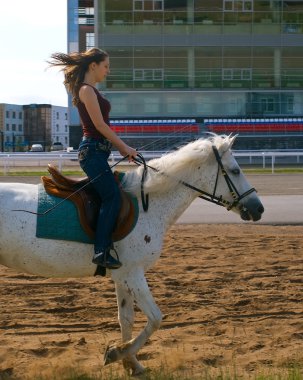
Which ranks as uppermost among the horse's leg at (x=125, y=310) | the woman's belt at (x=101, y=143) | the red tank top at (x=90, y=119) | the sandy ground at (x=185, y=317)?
the red tank top at (x=90, y=119)

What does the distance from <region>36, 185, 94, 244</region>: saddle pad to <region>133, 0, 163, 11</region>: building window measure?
49998mm

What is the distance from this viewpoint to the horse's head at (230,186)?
A: 7.21 meters

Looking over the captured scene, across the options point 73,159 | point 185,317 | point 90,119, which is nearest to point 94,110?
point 90,119

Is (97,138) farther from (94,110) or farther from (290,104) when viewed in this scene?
(290,104)

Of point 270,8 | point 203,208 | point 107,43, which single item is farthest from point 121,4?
point 203,208

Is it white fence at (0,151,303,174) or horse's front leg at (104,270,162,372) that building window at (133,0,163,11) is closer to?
white fence at (0,151,303,174)

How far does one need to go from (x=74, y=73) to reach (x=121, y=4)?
163ft

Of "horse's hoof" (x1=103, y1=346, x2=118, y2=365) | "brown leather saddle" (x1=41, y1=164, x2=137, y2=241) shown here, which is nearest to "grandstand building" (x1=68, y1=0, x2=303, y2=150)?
"brown leather saddle" (x1=41, y1=164, x2=137, y2=241)

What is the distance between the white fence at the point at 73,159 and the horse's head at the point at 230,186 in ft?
100

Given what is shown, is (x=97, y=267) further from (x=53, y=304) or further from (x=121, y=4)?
(x=121, y=4)

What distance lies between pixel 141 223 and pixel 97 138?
0.87 meters

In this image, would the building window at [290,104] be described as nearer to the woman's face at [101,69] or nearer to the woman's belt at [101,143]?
the woman's face at [101,69]

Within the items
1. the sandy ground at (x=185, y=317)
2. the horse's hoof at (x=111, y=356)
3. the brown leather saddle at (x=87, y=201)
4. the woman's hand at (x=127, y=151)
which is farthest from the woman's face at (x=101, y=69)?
the sandy ground at (x=185, y=317)

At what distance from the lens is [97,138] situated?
22.8ft
